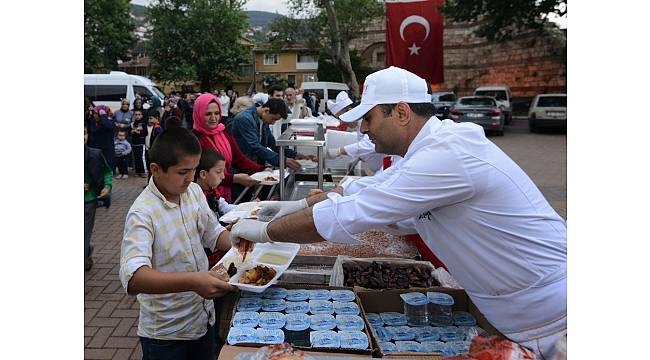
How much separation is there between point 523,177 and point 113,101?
1671 centimetres

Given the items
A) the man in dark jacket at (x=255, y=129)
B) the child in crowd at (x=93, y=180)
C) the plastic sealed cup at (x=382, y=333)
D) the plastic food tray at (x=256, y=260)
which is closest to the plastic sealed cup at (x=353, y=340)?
the plastic sealed cup at (x=382, y=333)

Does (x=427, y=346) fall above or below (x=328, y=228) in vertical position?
below

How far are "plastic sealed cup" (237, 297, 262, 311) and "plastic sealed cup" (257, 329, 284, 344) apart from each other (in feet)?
0.70

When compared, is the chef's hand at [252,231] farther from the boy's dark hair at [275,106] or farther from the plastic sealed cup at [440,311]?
the boy's dark hair at [275,106]

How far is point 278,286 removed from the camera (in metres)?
2.38

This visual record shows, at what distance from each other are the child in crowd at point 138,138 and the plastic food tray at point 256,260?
9.65m

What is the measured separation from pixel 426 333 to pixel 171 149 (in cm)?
142

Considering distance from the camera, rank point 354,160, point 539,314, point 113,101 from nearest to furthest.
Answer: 1. point 539,314
2. point 354,160
3. point 113,101

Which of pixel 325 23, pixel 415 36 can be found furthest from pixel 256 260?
pixel 325 23

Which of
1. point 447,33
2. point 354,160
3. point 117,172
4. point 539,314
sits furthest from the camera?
point 447,33

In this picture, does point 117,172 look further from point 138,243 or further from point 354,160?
point 138,243

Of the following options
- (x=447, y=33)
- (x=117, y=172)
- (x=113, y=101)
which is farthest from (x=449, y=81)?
(x=117, y=172)

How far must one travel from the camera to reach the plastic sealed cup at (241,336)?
6.14 feet

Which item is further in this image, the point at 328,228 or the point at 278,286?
the point at 278,286
